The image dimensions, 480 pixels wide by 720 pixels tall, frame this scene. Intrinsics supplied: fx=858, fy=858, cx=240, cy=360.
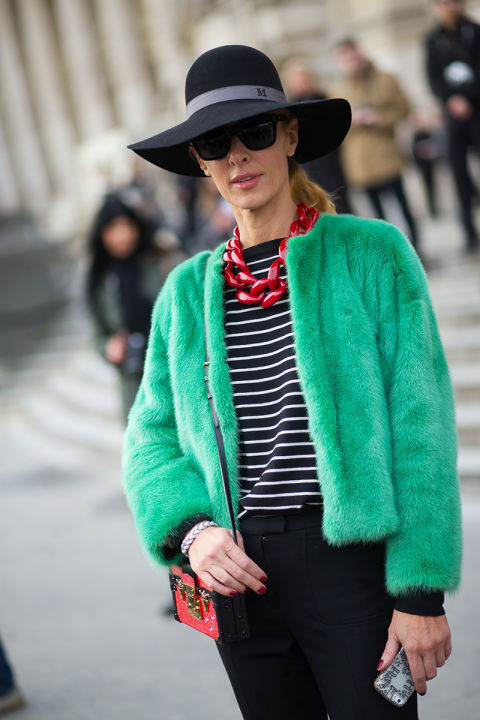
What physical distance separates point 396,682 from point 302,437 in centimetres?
50

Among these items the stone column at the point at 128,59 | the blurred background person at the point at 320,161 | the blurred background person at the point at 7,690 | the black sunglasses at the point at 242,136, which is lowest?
the blurred background person at the point at 7,690

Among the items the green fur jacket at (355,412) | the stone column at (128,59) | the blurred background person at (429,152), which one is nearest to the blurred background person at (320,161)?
the blurred background person at (429,152)

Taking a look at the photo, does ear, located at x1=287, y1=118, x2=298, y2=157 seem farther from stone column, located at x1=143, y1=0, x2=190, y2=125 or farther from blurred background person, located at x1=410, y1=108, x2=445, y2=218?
stone column, located at x1=143, y1=0, x2=190, y2=125

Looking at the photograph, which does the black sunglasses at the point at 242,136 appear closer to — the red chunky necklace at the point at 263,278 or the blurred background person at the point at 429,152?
the red chunky necklace at the point at 263,278

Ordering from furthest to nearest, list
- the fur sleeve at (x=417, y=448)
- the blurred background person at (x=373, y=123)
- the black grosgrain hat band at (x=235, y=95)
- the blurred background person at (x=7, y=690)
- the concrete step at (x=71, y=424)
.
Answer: the concrete step at (x=71, y=424) < the blurred background person at (x=373, y=123) < the blurred background person at (x=7, y=690) < the black grosgrain hat band at (x=235, y=95) < the fur sleeve at (x=417, y=448)

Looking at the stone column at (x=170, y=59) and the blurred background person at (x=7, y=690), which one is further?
the stone column at (x=170, y=59)

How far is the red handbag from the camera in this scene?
1738 millimetres

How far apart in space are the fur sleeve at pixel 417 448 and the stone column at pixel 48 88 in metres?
37.9

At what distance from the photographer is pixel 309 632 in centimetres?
175

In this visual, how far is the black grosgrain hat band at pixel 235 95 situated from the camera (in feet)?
5.78

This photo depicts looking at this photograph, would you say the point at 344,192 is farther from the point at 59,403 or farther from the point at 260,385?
the point at 260,385

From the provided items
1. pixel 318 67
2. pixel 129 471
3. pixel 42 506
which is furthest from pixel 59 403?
pixel 129 471

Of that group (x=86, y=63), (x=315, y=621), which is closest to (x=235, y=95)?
(x=315, y=621)

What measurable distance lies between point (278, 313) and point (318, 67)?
12291 millimetres
